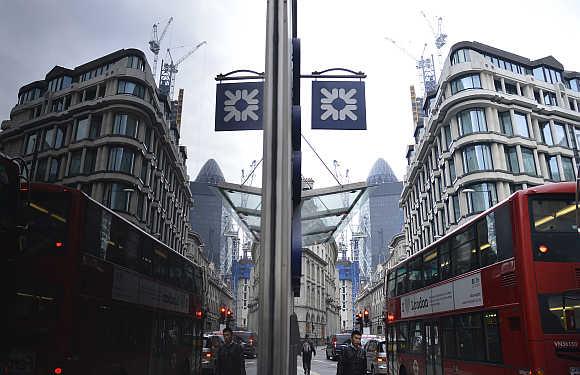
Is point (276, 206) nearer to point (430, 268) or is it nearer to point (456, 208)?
point (456, 208)

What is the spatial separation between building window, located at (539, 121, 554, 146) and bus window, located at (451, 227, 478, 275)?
1.70 meters

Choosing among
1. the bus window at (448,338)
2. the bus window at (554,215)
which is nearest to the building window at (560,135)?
the bus window at (554,215)

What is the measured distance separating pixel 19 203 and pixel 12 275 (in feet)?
1.43

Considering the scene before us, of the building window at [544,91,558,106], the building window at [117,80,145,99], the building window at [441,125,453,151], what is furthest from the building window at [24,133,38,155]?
the building window at [441,125,453,151]

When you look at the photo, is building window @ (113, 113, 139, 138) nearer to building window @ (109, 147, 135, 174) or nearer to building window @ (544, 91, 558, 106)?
building window @ (109, 147, 135, 174)

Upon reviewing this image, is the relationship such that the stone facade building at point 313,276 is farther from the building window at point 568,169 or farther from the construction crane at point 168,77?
the construction crane at point 168,77

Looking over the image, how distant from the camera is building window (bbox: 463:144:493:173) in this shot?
6945 millimetres

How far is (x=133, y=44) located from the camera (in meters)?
2.61

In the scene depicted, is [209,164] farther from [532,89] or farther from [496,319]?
[532,89]

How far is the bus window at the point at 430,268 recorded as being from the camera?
328 inches

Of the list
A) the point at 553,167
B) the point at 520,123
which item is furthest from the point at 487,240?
the point at 520,123

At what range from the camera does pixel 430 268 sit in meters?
8.62

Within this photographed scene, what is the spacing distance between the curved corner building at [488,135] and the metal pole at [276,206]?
3624 millimetres

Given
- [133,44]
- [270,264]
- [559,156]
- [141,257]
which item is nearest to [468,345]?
[559,156]
